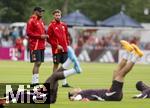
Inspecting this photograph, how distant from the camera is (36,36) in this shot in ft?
79.9

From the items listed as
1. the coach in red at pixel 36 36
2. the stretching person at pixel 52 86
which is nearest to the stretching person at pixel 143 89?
the stretching person at pixel 52 86

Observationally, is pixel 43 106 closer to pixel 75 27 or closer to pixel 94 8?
pixel 75 27

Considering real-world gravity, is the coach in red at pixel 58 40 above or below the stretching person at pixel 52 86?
above

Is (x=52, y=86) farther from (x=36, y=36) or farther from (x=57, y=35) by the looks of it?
(x=57, y=35)

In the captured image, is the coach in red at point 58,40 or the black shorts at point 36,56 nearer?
the black shorts at point 36,56

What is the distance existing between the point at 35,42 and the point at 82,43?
107 ft

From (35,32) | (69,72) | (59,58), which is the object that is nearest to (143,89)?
(69,72)

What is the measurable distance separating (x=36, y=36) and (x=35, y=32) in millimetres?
151

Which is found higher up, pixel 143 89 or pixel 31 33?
pixel 31 33

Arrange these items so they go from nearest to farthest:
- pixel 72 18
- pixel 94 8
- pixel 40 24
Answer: pixel 40 24 → pixel 72 18 → pixel 94 8

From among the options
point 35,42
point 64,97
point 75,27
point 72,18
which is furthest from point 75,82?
point 72,18

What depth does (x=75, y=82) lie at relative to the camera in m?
28.2

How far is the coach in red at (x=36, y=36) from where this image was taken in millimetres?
24234

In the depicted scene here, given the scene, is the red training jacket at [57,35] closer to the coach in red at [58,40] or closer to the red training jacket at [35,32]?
the coach in red at [58,40]
